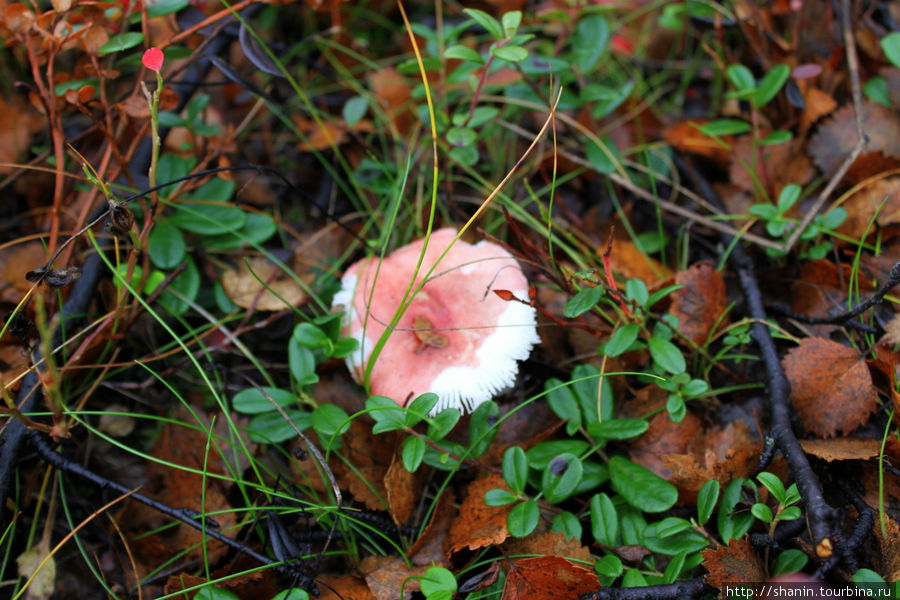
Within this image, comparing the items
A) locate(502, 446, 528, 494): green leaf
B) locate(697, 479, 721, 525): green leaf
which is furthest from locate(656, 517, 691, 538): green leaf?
locate(502, 446, 528, 494): green leaf

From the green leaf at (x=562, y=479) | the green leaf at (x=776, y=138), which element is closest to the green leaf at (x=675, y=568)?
the green leaf at (x=562, y=479)

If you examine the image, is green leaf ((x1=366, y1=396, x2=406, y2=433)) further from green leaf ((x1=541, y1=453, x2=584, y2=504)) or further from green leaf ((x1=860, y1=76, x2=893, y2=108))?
green leaf ((x1=860, y1=76, x2=893, y2=108))

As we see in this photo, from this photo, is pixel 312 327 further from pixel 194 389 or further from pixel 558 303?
pixel 558 303

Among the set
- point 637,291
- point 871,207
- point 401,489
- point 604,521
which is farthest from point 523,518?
point 871,207

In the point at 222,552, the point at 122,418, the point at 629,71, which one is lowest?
the point at 222,552

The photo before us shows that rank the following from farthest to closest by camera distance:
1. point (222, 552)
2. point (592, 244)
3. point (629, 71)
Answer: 1. point (629, 71)
2. point (592, 244)
3. point (222, 552)

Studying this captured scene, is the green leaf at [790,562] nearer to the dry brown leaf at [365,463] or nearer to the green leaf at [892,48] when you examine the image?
the dry brown leaf at [365,463]

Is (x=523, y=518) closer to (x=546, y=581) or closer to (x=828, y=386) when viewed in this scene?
(x=546, y=581)

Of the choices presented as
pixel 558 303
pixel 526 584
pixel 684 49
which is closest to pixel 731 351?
pixel 558 303
